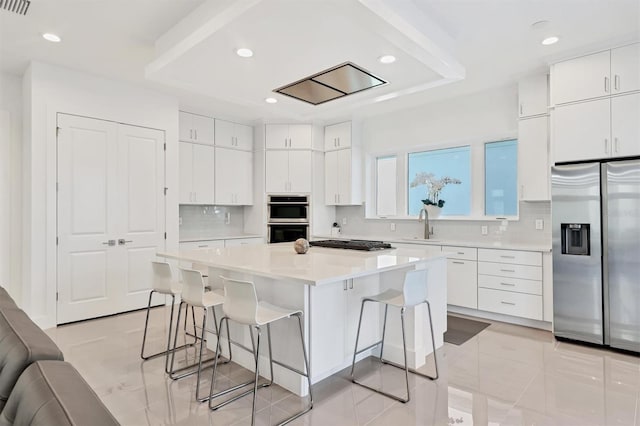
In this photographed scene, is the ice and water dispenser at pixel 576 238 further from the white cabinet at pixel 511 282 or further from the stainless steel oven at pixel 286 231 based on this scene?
the stainless steel oven at pixel 286 231

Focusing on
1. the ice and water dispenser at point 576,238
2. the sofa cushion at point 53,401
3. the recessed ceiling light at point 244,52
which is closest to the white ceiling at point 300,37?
the recessed ceiling light at point 244,52

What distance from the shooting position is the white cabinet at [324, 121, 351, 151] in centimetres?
572

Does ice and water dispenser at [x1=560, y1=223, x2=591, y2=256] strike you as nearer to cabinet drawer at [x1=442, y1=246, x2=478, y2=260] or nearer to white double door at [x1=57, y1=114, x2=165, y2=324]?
cabinet drawer at [x1=442, y1=246, x2=478, y2=260]

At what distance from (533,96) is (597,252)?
1.81 metres

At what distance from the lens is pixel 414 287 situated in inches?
99.6

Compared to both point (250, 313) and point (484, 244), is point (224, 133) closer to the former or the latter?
point (484, 244)

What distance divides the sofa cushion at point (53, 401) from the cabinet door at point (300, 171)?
16.2 feet

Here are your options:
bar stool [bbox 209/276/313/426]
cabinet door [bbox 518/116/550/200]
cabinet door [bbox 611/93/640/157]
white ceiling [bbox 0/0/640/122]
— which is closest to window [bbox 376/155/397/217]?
cabinet door [bbox 518/116/550/200]

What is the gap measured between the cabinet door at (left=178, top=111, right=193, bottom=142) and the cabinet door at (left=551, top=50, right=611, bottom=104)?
4.60 metres

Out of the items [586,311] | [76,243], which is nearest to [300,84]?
[76,243]

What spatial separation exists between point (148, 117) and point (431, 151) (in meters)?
3.89

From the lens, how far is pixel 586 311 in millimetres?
3363

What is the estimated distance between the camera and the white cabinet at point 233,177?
5.67 meters

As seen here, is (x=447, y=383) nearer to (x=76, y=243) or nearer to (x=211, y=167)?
(x=76, y=243)
